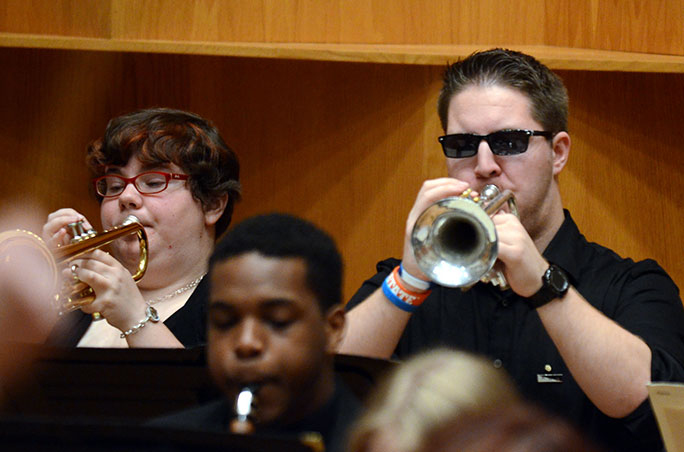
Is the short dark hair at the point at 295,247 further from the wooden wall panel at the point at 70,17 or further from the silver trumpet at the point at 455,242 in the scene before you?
the wooden wall panel at the point at 70,17

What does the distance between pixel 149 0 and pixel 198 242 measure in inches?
35.7

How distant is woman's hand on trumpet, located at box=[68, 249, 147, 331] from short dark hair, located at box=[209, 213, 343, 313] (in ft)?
2.85

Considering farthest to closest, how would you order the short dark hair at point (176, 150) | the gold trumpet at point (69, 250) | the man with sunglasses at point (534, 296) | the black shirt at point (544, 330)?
the short dark hair at point (176, 150)
the black shirt at point (544, 330)
the man with sunglasses at point (534, 296)
the gold trumpet at point (69, 250)

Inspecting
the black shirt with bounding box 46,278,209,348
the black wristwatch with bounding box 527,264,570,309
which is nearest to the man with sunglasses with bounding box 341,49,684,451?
the black wristwatch with bounding box 527,264,570,309

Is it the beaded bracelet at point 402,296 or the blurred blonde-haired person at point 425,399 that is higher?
the blurred blonde-haired person at point 425,399

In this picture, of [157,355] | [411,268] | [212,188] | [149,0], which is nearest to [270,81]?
[149,0]

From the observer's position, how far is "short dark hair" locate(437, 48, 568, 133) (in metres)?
1.85

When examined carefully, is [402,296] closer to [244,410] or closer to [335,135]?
[244,410]

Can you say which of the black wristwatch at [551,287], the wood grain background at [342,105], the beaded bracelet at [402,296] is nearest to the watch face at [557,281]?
the black wristwatch at [551,287]

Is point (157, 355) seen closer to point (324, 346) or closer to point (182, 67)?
point (324, 346)

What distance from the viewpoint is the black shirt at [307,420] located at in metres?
0.69

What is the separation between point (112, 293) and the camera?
1.68 metres

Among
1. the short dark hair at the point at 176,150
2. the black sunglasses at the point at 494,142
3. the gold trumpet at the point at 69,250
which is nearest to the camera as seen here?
the gold trumpet at the point at 69,250

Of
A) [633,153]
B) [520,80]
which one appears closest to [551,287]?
[520,80]
